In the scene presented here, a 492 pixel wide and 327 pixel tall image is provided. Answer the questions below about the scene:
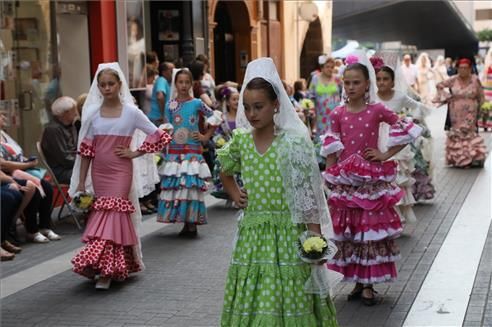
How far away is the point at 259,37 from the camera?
2334cm

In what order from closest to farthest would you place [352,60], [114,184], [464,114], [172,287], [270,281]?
[270,281], [352,60], [172,287], [114,184], [464,114]

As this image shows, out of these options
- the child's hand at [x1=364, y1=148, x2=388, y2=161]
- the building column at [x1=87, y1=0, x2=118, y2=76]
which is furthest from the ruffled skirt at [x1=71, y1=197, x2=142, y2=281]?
the building column at [x1=87, y1=0, x2=118, y2=76]

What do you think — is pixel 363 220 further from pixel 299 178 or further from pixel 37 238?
pixel 37 238

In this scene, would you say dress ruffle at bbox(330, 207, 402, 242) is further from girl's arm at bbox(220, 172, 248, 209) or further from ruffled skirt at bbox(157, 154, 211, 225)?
ruffled skirt at bbox(157, 154, 211, 225)

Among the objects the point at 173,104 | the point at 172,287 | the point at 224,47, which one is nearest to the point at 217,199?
the point at 173,104

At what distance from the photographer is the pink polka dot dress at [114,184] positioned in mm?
7273

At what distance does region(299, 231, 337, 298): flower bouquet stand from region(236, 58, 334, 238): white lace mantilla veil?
0.14 meters

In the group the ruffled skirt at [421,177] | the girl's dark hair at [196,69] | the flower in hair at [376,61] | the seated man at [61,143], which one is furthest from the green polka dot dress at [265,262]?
the girl's dark hair at [196,69]

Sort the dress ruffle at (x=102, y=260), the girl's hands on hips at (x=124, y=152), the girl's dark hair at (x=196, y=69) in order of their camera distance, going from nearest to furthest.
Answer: the dress ruffle at (x=102, y=260) < the girl's hands on hips at (x=124, y=152) < the girl's dark hair at (x=196, y=69)

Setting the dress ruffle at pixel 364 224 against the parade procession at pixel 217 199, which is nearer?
the parade procession at pixel 217 199

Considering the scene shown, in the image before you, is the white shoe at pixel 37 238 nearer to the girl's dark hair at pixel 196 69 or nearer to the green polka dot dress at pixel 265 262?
the girl's dark hair at pixel 196 69

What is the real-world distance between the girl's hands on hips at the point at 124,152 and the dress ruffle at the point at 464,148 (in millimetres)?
9198

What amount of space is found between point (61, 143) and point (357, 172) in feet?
16.3

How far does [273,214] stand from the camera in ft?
15.5
